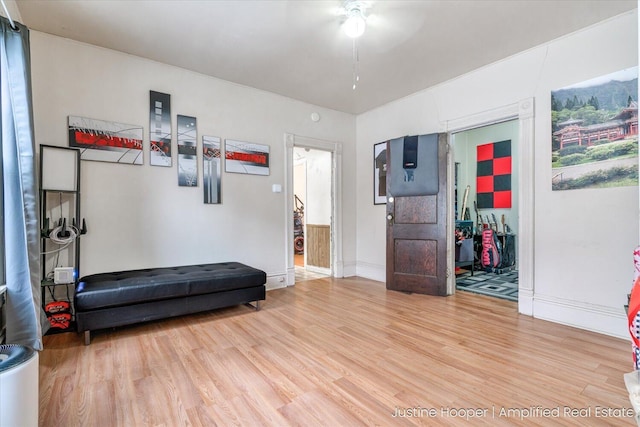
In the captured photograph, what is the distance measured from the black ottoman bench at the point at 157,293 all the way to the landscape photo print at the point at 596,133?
3214mm

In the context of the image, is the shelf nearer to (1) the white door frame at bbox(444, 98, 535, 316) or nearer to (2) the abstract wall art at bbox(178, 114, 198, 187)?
(2) the abstract wall art at bbox(178, 114, 198, 187)

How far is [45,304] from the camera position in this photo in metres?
2.65

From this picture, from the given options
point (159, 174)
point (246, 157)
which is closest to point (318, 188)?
point (246, 157)

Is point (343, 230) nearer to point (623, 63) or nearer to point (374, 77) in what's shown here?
point (374, 77)

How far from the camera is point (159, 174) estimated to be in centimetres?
332

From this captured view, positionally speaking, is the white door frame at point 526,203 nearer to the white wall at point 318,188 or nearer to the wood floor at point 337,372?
the wood floor at point 337,372

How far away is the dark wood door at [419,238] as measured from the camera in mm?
3781

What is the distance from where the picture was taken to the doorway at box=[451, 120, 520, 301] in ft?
16.0

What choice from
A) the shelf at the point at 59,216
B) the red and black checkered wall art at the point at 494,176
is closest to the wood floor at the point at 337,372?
the shelf at the point at 59,216

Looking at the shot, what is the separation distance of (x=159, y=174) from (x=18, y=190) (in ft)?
4.97

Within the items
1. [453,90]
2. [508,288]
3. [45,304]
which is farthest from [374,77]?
[45,304]

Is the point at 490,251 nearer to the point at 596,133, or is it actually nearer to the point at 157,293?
the point at 596,133

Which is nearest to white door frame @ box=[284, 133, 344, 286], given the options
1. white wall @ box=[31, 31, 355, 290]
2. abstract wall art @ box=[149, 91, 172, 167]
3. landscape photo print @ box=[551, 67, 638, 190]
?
white wall @ box=[31, 31, 355, 290]

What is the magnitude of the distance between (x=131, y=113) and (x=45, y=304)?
→ 1.98m
